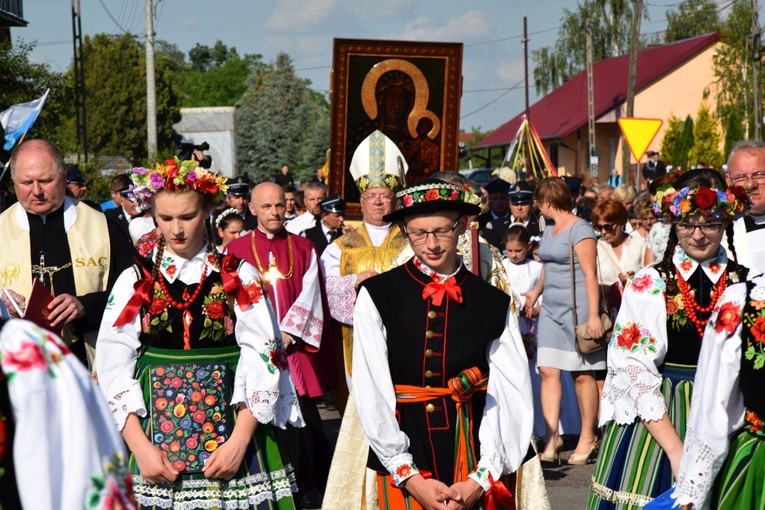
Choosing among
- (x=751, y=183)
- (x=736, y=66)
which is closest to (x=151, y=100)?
(x=736, y=66)

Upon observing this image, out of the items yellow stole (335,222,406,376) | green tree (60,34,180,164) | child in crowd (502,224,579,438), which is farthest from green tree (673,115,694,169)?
yellow stole (335,222,406,376)

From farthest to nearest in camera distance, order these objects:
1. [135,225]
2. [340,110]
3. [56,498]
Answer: [340,110] < [135,225] < [56,498]

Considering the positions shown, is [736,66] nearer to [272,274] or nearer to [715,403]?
[272,274]

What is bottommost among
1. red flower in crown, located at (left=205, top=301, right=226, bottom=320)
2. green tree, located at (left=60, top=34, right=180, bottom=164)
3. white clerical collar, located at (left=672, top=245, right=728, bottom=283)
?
red flower in crown, located at (left=205, top=301, right=226, bottom=320)

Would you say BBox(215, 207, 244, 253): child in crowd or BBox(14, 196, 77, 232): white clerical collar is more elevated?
BBox(14, 196, 77, 232): white clerical collar

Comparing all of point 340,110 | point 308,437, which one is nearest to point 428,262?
point 308,437

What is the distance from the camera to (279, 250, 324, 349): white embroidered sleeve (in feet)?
26.0

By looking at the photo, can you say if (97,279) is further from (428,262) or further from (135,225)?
(135,225)

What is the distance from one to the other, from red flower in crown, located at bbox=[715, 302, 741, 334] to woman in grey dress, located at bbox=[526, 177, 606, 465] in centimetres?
424

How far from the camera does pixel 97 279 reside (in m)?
5.63

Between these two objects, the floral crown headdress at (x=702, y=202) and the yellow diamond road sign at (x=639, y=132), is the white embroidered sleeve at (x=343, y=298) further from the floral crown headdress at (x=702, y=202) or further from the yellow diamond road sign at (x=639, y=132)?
the yellow diamond road sign at (x=639, y=132)

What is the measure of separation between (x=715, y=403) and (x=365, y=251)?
14.7ft

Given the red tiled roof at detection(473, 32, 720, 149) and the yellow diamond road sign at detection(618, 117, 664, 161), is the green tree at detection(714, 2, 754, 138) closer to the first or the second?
the red tiled roof at detection(473, 32, 720, 149)

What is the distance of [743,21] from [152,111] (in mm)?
22353
